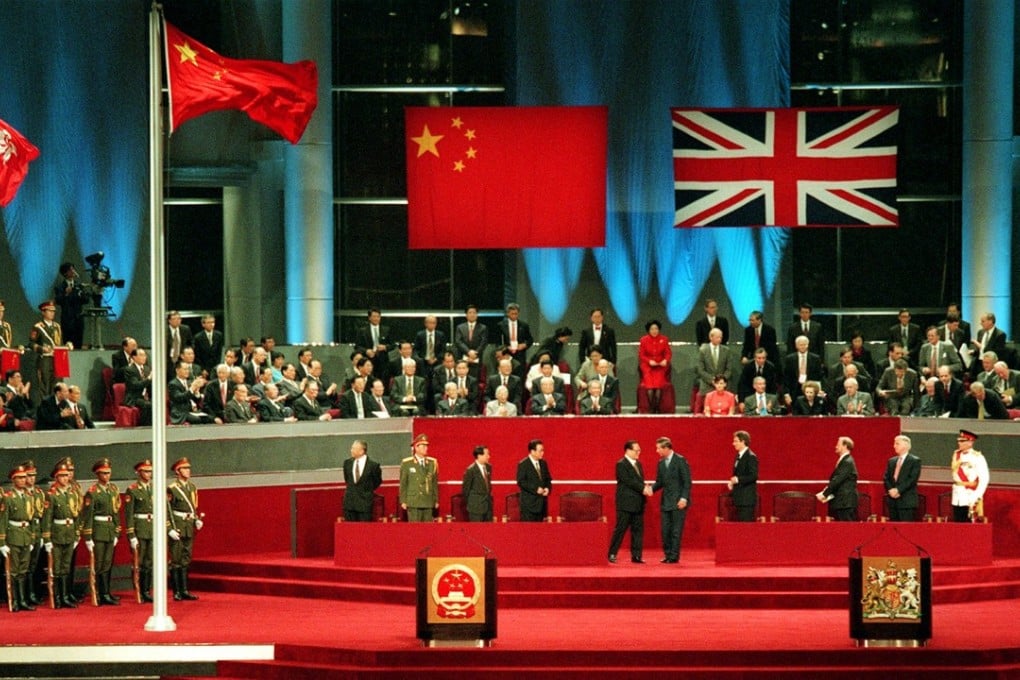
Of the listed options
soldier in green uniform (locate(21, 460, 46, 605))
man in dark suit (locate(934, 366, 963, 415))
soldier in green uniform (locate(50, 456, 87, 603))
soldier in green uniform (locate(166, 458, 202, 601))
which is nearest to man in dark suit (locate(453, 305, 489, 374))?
soldier in green uniform (locate(166, 458, 202, 601))

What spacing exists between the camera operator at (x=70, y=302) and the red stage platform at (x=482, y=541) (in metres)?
6.31

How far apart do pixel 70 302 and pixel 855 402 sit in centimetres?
1138

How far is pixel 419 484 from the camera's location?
22.7 metres

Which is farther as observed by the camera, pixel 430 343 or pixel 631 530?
pixel 430 343

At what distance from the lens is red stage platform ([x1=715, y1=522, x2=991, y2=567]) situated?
70.4ft

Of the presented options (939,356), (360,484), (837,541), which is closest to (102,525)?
(360,484)

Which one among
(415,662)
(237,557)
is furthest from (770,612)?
(237,557)

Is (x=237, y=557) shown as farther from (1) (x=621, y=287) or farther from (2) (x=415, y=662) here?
(1) (x=621, y=287)

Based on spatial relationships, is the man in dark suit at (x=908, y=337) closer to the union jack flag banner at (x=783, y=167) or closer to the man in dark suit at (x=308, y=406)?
the union jack flag banner at (x=783, y=167)

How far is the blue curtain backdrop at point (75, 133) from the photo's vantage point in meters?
29.2

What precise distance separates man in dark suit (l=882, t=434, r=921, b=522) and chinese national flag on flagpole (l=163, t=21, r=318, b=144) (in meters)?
8.53

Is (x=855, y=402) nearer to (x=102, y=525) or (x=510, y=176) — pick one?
(x=510, y=176)

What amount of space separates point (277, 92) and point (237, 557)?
22.3ft

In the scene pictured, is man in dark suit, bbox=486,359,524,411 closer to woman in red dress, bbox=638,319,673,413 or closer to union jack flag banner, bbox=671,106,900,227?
woman in red dress, bbox=638,319,673,413
